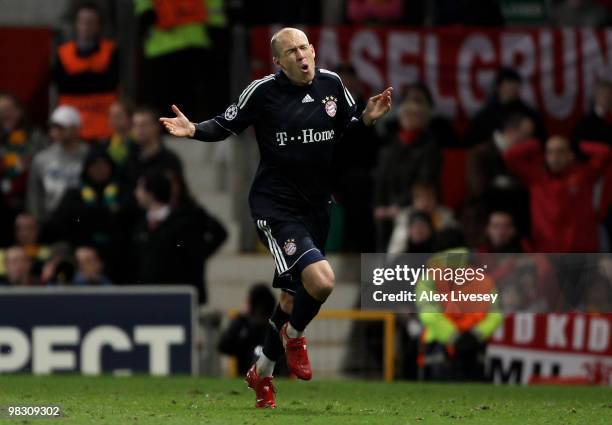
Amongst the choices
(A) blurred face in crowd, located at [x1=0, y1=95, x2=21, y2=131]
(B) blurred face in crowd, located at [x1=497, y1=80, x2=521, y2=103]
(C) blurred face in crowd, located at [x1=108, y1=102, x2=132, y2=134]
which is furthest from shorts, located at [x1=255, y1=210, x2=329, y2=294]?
(A) blurred face in crowd, located at [x1=0, y1=95, x2=21, y2=131]

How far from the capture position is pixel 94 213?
1664 cm

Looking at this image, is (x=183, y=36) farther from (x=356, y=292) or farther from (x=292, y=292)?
(x=292, y=292)

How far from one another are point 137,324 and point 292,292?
4041mm

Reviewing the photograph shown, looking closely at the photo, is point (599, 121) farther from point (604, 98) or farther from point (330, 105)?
point (330, 105)

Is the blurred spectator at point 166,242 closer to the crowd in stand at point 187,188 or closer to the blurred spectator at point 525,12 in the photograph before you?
the crowd in stand at point 187,188

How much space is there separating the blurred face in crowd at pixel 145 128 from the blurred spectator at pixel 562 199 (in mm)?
3335

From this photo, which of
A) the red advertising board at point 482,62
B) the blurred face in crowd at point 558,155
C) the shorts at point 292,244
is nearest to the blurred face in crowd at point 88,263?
the red advertising board at point 482,62

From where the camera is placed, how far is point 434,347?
602 inches

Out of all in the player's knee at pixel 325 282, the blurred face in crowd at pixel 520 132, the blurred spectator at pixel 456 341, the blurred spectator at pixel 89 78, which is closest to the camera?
the player's knee at pixel 325 282

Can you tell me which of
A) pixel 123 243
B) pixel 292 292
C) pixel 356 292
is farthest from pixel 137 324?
pixel 292 292

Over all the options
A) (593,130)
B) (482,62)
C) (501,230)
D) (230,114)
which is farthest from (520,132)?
(230,114)

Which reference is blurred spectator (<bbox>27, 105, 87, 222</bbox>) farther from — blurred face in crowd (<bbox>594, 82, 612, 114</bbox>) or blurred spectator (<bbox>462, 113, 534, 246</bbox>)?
blurred face in crowd (<bbox>594, 82, 612, 114</bbox>)

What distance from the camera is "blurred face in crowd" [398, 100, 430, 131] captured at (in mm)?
16828

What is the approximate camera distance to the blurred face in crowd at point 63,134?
1728 centimetres
